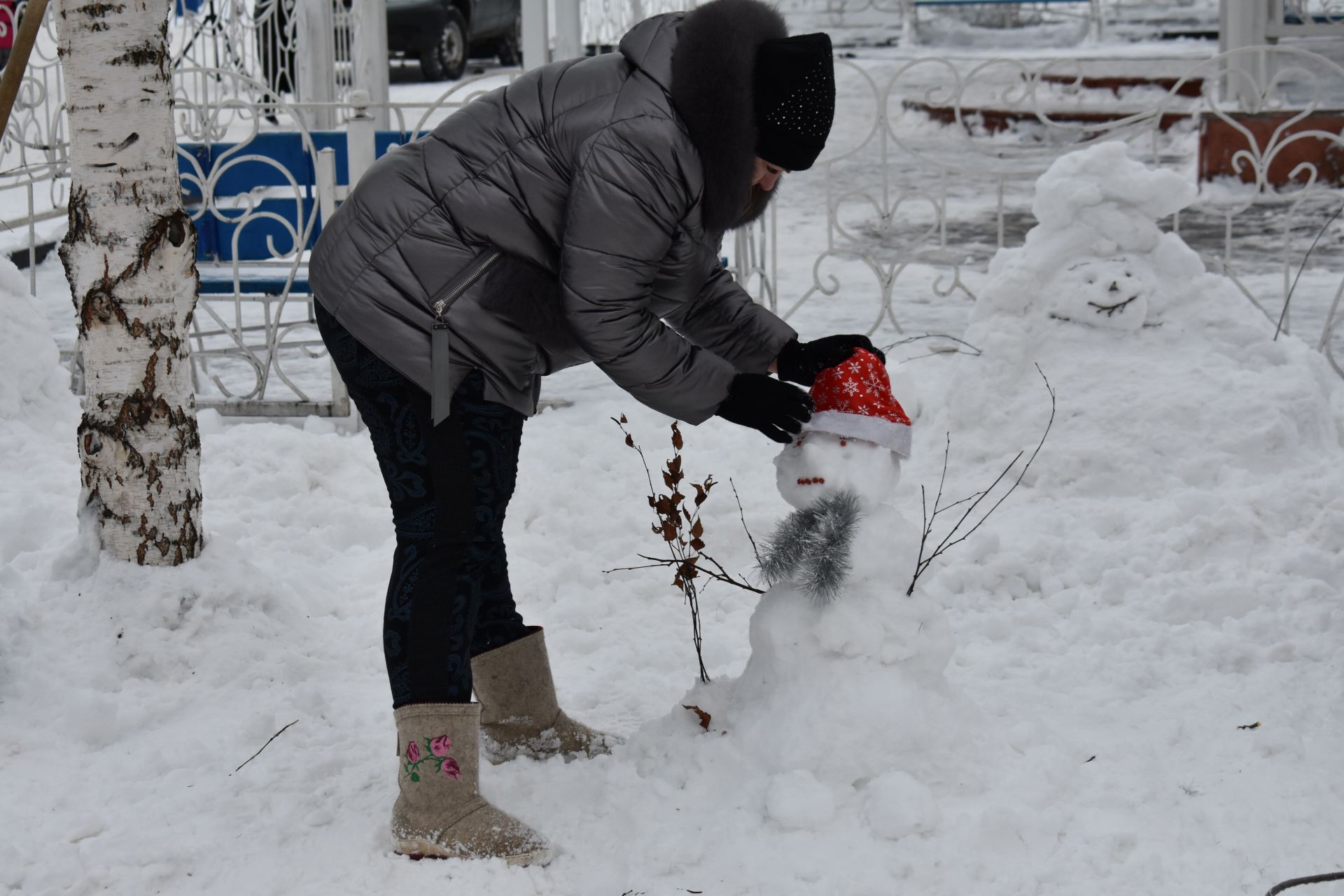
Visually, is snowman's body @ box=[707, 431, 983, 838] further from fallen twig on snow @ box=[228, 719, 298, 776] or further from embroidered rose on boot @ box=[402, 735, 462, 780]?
fallen twig on snow @ box=[228, 719, 298, 776]

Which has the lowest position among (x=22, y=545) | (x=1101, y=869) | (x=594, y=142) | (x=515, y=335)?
(x=1101, y=869)

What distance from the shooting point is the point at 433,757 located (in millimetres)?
2332

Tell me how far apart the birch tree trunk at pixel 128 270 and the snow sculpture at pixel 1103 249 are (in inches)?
101

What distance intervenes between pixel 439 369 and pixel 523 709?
2.76 feet

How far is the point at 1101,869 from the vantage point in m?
2.30

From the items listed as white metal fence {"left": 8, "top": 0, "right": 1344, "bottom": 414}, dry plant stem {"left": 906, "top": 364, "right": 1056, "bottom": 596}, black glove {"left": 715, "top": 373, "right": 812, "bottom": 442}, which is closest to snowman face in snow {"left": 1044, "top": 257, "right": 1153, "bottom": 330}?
dry plant stem {"left": 906, "top": 364, "right": 1056, "bottom": 596}

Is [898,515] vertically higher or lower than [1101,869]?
higher

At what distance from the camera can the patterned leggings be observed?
2289mm

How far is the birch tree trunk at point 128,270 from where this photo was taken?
307 centimetres

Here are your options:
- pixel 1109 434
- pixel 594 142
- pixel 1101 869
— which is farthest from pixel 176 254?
pixel 1109 434

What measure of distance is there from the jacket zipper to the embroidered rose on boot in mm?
713

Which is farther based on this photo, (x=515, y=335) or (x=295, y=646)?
(x=295, y=646)

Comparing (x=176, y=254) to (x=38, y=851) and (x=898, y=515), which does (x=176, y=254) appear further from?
(x=898, y=515)

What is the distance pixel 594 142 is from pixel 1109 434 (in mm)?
2501
